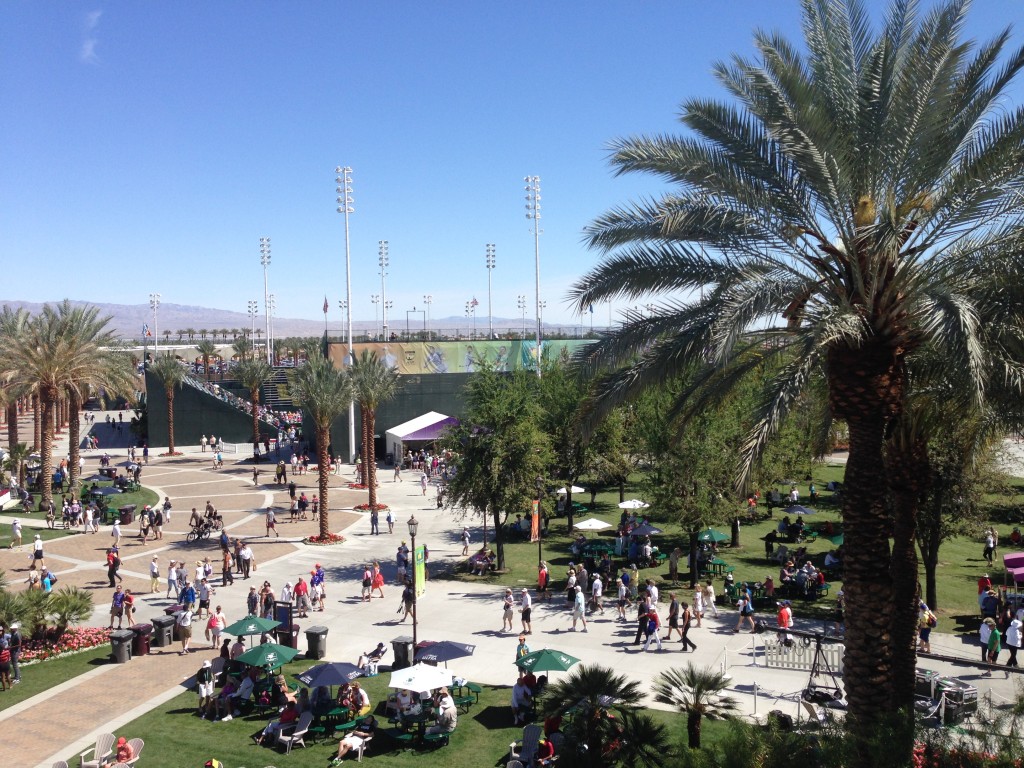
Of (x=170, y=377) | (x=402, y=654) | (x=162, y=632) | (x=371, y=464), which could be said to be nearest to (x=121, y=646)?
(x=162, y=632)

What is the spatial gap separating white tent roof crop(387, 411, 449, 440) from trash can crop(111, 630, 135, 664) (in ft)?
99.3

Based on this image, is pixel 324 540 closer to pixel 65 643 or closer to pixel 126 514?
pixel 126 514

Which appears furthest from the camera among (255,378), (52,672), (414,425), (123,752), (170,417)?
(255,378)

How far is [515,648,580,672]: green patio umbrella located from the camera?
54.6 feet

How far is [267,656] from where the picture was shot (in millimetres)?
17734

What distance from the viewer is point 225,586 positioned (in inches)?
1061

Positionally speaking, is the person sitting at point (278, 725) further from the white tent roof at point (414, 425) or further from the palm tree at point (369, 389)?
the white tent roof at point (414, 425)

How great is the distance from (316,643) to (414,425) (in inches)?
1279

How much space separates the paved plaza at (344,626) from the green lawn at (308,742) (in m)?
0.92

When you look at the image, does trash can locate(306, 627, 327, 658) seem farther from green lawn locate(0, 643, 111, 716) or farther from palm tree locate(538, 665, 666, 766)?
palm tree locate(538, 665, 666, 766)

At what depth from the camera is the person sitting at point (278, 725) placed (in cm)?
1580

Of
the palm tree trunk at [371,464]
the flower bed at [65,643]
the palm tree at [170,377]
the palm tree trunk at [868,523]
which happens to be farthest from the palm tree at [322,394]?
the palm tree trunk at [868,523]

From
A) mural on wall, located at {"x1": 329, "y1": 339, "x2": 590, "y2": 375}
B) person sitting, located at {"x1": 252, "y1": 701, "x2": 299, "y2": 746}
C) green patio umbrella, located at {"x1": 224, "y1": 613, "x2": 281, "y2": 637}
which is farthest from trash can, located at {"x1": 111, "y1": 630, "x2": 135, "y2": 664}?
mural on wall, located at {"x1": 329, "y1": 339, "x2": 590, "y2": 375}

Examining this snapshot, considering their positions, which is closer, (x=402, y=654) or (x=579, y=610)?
(x=402, y=654)
